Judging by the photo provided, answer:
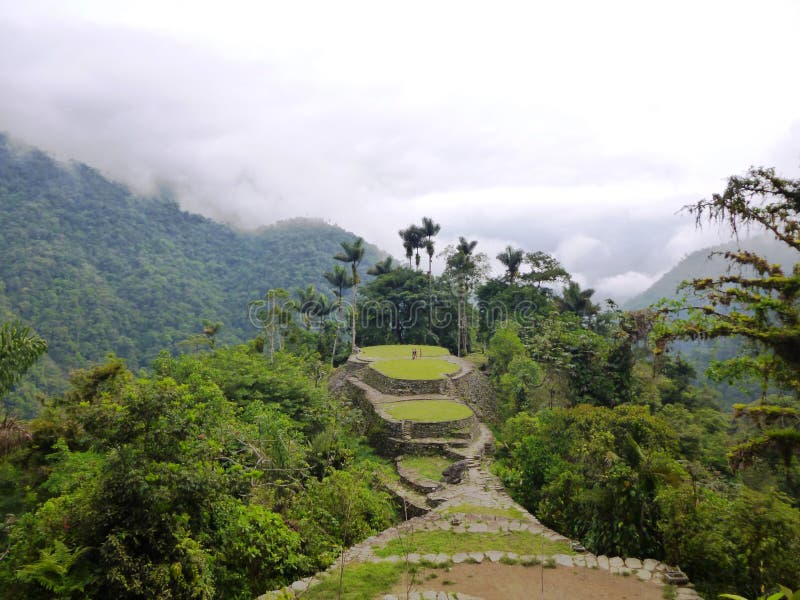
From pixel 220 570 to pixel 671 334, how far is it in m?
6.69

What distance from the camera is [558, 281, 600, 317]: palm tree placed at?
1118 inches

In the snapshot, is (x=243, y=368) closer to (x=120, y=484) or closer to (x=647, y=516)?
(x=120, y=484)

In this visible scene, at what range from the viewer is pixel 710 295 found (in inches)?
244

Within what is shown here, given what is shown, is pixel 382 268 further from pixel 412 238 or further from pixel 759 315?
pixel 759 315

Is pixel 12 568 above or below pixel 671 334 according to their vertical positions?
below

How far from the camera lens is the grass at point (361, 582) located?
18.6 feet

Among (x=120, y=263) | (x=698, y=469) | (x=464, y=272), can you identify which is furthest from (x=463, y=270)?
(x=120, y=263)

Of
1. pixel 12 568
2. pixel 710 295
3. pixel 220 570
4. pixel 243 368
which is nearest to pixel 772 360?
pixel 710 295

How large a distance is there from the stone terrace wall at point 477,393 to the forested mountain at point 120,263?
3188 cm

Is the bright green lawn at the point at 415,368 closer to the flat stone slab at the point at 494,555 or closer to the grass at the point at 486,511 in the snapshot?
the grass at the point at 486,511

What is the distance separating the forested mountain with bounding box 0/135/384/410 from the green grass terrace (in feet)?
92.7

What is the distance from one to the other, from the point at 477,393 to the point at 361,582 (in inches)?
635

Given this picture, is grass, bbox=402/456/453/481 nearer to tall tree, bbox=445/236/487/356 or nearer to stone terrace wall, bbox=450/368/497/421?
stone terrace wall, bbox=450/368/497/421

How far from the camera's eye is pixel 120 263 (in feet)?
197
